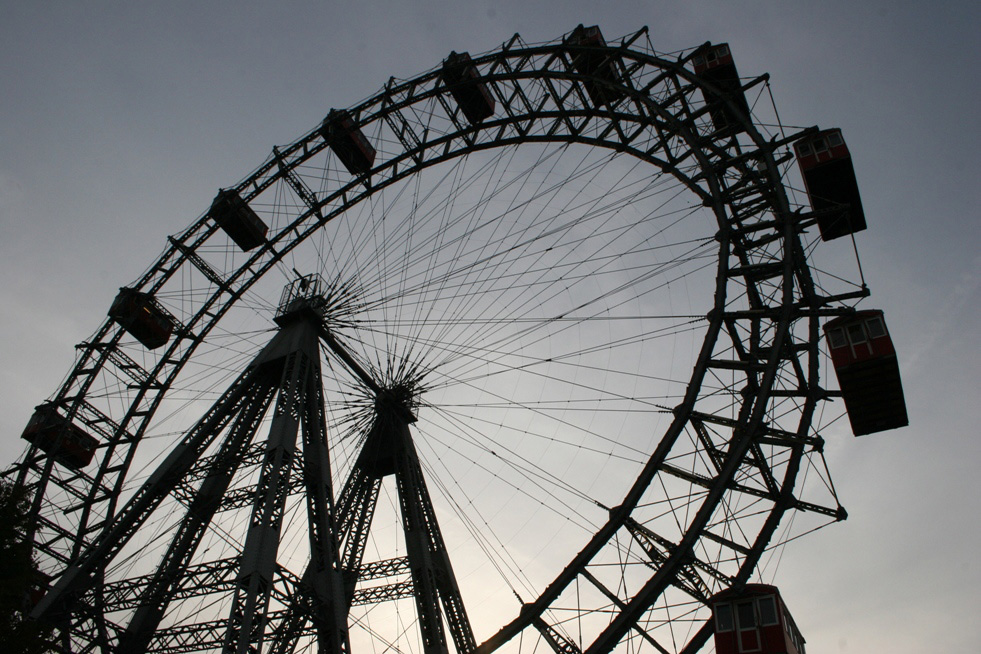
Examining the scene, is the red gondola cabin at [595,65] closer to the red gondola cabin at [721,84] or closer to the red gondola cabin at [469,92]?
the red gondola cabin at [721,84]

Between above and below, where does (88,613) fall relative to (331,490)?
below

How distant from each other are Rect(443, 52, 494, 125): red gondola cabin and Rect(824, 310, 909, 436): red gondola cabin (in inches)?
456

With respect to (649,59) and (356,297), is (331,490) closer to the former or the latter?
(356,297)

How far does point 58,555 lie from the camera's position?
22.4 metres

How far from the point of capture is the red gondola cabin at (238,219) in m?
26.0

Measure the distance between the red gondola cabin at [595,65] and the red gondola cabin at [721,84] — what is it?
2.06 m

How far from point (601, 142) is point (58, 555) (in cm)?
1760

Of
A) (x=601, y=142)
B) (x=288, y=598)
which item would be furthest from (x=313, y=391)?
(x=601, y=142)

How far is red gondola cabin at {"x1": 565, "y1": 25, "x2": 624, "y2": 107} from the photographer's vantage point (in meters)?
21.8

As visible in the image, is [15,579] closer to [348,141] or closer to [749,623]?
[749,623]

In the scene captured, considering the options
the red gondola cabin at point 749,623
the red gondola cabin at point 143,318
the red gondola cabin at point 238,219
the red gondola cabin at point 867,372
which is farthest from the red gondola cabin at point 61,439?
the red gondola cabin at point 867,372

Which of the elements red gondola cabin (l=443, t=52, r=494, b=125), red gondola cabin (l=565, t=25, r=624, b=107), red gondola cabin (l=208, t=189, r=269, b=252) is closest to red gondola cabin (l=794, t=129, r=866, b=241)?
red gondola cabin (l=565, t=25, r=624, b=107)

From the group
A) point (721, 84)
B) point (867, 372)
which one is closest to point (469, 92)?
point (721, 84)

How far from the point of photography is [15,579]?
566 inches
